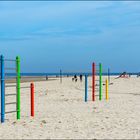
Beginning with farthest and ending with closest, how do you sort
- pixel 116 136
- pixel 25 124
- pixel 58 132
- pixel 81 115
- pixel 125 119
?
pixel 81 115 < pixel 125 119 < pixel 25 124 < pixel 58 132 < pixel 116 136

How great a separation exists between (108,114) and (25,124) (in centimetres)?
306

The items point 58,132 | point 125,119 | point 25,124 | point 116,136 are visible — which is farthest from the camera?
point 125,119

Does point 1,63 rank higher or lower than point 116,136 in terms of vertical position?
higher

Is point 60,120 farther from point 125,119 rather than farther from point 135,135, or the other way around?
point 135,135

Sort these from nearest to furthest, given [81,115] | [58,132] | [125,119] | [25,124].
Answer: [58,132], [25,124], [125,119], [81,115]

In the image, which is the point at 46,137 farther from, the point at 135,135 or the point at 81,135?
the point at 135,135

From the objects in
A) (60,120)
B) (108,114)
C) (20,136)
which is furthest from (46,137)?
(108,114)

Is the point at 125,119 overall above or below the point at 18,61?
below

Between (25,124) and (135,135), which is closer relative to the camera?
(135,135)

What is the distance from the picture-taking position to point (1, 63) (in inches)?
451

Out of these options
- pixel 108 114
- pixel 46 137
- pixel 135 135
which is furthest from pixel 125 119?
pixel 46 137

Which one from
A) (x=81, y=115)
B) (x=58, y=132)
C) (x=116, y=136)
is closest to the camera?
(x=116, y=136)

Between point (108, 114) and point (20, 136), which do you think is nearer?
point (20, 136)

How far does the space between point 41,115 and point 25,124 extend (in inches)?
82.5
